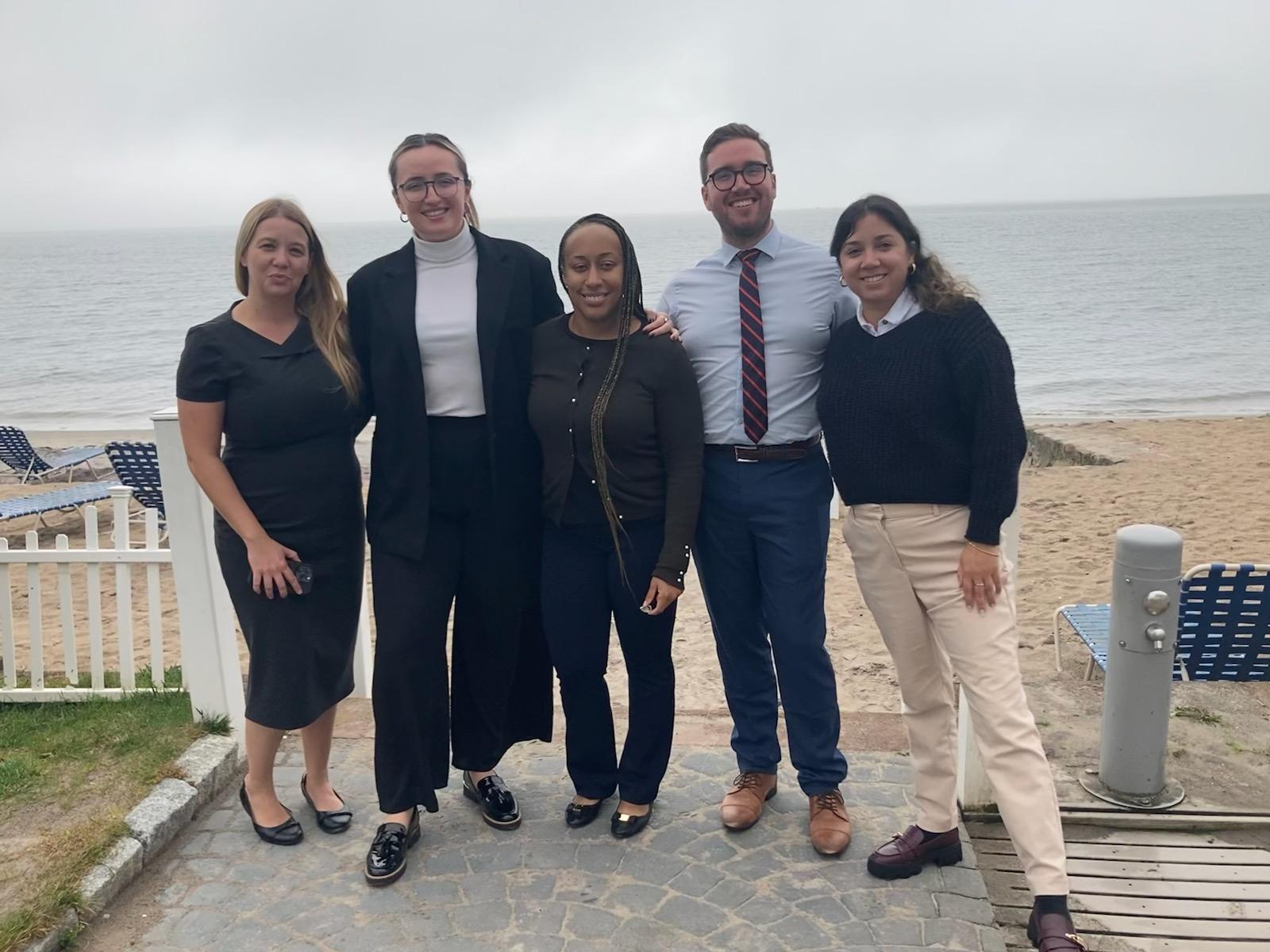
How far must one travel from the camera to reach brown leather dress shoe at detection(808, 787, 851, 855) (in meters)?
3.52

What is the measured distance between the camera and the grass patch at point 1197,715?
4.59 meters

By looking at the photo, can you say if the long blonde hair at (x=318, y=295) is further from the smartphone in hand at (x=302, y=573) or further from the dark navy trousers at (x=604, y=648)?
the dark navy trousers at (x=604, y=648)

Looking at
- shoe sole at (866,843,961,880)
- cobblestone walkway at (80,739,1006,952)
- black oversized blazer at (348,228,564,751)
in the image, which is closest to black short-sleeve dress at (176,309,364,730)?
black oversized blazer at (348,228,564,751)

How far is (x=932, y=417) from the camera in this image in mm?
3020

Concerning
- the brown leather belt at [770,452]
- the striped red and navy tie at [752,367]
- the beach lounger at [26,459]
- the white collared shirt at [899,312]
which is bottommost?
the beach lounger at [26,459]

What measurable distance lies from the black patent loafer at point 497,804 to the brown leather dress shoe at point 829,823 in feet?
3.55

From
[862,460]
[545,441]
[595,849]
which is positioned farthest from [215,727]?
[862,460]

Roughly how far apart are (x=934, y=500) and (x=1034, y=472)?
9.55m

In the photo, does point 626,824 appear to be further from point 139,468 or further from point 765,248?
point 139,468

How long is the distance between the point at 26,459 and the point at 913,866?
42.7 ft

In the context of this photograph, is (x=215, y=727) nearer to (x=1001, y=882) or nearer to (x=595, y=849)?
(x=595, y=849)

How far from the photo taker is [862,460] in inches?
123

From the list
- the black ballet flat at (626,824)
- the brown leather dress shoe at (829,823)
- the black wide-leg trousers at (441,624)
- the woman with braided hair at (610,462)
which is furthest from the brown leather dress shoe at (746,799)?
the black wide-leg trousers at (441,624)

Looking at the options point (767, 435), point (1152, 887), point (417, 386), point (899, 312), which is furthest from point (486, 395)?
point (1152, 887)
